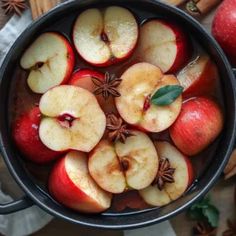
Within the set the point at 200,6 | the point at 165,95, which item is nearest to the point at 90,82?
the point at 165,95

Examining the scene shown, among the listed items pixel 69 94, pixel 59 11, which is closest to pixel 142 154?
pixel 69 94

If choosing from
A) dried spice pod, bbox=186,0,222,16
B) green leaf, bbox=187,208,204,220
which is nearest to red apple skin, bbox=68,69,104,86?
dried spice pod, bbox=186,0,222,16

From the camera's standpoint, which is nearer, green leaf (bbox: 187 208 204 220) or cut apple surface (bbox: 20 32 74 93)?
cut apple surface (bbox: 20 32 74 93)

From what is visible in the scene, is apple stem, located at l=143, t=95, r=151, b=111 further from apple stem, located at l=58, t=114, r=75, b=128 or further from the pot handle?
the pot handle

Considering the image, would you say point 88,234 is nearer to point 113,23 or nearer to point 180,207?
Answer: point 180,207

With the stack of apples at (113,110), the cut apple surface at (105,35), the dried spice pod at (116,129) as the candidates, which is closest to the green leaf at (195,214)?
the stack of apples at (113,110)

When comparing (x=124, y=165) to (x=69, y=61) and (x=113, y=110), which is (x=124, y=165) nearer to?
(x=113, y=110)

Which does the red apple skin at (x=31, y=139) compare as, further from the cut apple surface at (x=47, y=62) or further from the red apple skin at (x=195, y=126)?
the red apple skin at (x=195, y=126)
